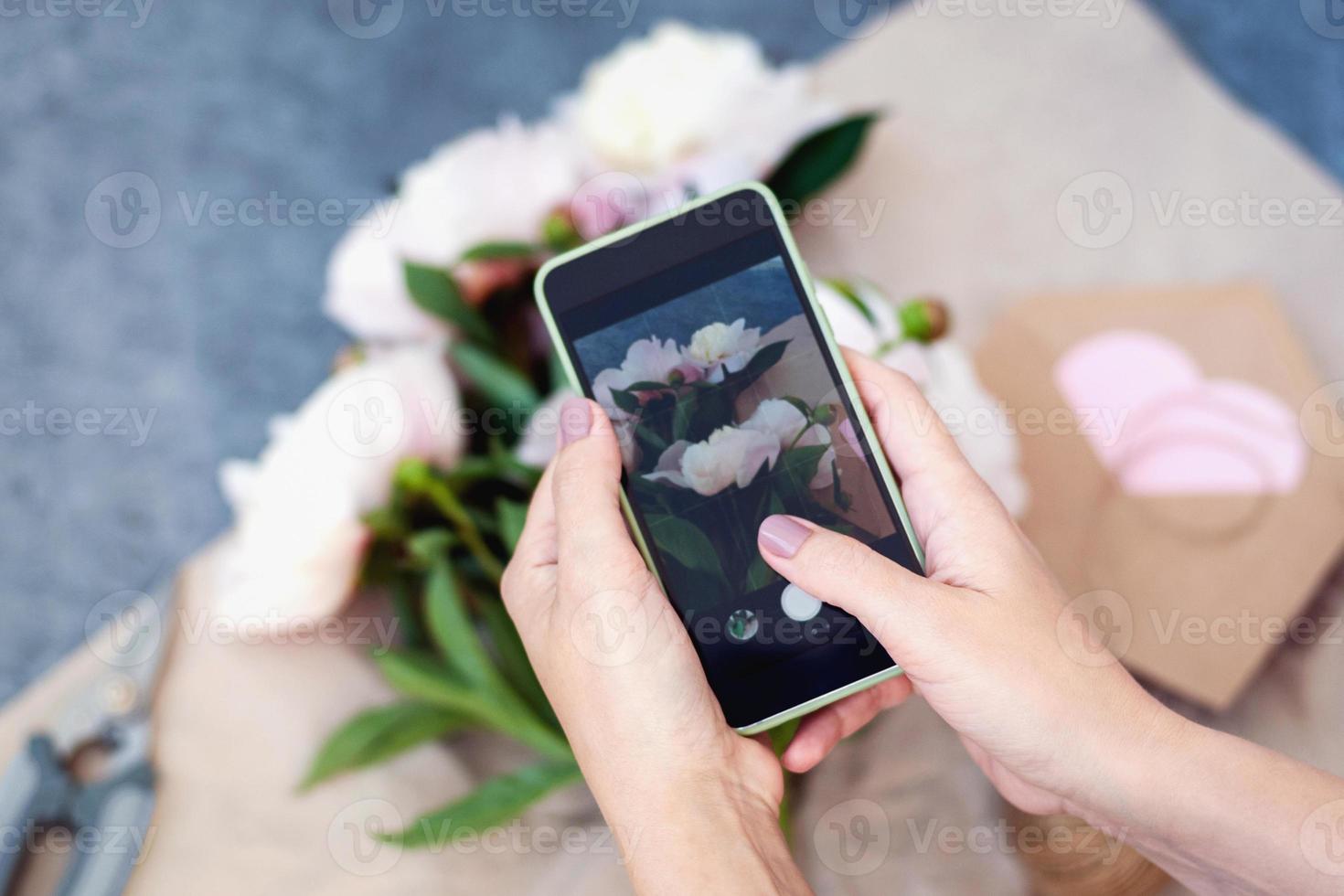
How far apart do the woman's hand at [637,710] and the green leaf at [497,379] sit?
98 millimetres

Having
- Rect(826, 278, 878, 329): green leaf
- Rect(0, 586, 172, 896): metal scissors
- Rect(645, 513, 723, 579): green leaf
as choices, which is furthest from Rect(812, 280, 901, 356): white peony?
Rect(0, 586, 172, 896): metal scissors

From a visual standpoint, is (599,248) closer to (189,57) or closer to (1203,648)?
(1203,648)

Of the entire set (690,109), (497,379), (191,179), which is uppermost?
(191,179)

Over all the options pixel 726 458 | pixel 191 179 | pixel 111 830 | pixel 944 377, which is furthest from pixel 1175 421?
pixel 191 179

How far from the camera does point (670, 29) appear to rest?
1.81 feet

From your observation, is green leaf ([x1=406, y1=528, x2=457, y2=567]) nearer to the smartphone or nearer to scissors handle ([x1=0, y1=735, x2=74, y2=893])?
the smartphone

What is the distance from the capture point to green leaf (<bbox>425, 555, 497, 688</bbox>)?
44 cm

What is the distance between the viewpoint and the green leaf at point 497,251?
1.53 feet

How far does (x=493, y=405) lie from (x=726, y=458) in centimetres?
16

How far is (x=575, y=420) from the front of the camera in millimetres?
393

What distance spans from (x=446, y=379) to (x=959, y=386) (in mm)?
239

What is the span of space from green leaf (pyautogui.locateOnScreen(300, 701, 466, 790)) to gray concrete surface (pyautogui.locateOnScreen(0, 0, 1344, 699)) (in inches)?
12.1

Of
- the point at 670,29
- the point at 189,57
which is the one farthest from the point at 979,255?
the point at 189,57

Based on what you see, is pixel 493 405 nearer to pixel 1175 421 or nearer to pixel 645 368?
pixel 645 368
